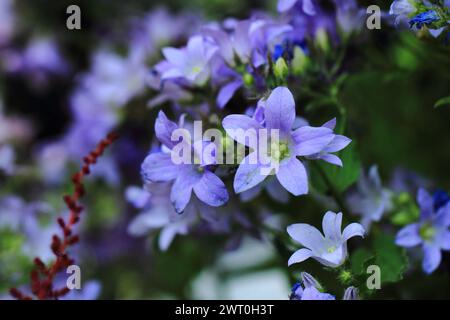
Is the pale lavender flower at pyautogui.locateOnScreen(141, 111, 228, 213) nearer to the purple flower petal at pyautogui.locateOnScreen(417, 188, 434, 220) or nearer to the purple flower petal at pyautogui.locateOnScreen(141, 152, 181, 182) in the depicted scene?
the purple flower petal at pyautogui.locateOnScreen(141, 152, 181, 182)

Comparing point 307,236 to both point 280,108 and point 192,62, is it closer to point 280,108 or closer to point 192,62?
point 280,108

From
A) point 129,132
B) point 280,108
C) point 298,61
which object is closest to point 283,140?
point 280,108

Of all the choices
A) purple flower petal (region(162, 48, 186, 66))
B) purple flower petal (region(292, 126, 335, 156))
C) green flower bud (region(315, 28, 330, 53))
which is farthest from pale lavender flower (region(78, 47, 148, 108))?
purple flower petal (region(292, 126, 335, 156))

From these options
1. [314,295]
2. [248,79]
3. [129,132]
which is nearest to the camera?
Answer: [314,295]

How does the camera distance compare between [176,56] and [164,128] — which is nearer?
[164,128]

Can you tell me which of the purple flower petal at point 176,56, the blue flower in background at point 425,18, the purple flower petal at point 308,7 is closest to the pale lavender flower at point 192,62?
the purple flower petal at point 176,56

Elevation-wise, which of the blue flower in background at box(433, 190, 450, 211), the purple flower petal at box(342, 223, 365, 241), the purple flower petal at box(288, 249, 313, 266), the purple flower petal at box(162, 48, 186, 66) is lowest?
the purple flower petal at box(288, 249, 313, 266)
